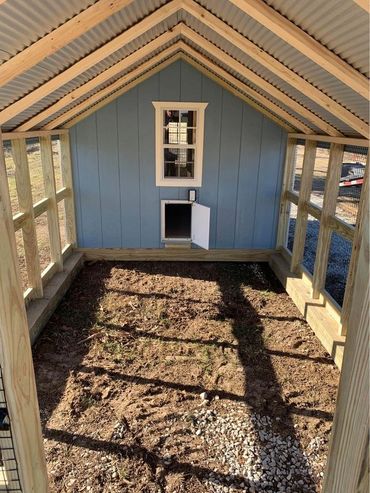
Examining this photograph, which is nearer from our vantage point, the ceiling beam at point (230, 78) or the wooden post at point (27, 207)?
the wooden post at point (27, 207)

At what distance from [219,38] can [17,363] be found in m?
3.62

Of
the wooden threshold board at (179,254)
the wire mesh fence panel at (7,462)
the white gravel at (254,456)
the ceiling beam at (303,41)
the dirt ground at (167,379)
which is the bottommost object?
the white gravel at (254,456)

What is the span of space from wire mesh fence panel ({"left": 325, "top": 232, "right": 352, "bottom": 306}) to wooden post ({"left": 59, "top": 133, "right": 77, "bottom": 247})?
14.1 feet

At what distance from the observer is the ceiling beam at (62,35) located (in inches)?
96.0

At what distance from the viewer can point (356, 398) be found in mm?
737

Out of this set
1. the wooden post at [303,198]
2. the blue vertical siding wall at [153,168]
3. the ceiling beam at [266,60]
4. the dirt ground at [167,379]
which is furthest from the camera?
the blue vertical siding wall at [153,168]

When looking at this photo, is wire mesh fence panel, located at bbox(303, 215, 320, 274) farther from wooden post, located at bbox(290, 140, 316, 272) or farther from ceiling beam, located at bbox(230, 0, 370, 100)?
ceiling beam, located at bbox(230, 0, 370, 100)

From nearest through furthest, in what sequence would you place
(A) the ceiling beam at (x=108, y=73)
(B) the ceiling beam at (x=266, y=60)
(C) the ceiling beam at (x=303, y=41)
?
(C) the ceiling beam at (x=303, y=41) < (B) the ceiling beam at (x=266, y=60) < (A) the ceiling beam at (x=108, y=73)

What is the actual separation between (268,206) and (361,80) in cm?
419

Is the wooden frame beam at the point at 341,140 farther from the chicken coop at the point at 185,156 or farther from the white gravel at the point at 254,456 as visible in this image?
the white gravel at the point at 254,456

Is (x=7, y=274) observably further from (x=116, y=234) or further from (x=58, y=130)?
(x=116, y=234)

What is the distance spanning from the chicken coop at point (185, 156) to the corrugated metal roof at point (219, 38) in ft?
0.05

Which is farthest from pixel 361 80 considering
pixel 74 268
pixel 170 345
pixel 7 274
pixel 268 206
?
pixel 74 268

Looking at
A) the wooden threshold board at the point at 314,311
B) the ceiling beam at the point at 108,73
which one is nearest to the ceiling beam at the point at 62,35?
the ceiling beam at the point at 108,73
